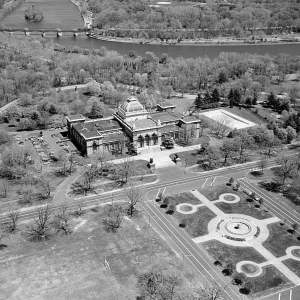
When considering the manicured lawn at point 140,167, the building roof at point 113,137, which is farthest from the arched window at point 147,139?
the manicured lawn at point 140,167

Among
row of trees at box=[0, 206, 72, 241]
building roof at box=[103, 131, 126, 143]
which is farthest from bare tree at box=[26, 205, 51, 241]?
building roof at box=[103, 131, 126, 143]

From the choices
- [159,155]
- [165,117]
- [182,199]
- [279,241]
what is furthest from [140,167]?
[279,241]

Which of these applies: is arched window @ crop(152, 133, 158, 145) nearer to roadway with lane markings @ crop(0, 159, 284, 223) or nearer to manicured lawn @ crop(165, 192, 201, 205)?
roadway with lane markings @ crop(0, 159, 284, 223)

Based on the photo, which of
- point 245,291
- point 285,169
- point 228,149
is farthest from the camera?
point 228,149

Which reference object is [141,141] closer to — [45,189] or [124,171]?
[124,171]

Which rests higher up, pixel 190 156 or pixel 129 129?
pixel 129 129

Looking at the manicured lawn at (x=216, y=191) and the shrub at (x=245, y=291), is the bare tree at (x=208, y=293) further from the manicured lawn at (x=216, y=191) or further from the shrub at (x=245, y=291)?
the manicured lawn at (x=216, y=191)

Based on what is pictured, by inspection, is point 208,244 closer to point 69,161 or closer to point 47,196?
point 47,196
